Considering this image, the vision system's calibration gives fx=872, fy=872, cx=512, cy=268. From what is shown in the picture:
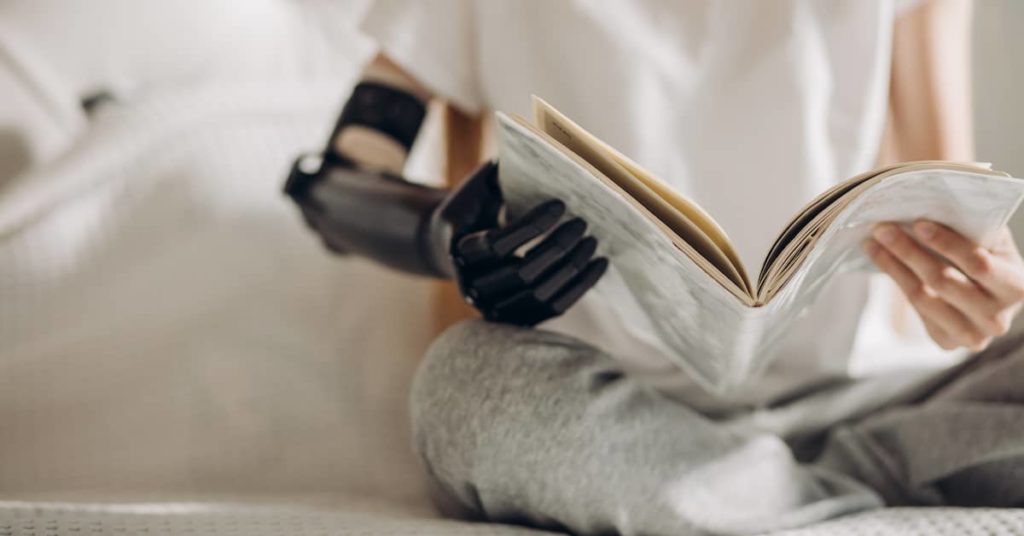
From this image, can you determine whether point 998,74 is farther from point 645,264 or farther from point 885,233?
point 645,264

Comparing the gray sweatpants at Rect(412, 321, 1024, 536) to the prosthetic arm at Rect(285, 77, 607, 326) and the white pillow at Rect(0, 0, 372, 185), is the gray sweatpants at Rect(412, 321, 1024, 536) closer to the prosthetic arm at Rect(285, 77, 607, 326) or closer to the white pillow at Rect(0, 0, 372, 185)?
the prosthetic arm at Rect(285, 77, 607, 326)

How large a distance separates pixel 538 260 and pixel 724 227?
0.24 m

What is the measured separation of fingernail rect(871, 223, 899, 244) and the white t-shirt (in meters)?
0.15

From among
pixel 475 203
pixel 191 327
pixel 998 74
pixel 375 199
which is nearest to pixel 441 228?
pixel 475 203

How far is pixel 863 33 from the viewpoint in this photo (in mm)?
701

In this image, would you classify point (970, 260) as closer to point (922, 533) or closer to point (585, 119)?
point (922, 533)

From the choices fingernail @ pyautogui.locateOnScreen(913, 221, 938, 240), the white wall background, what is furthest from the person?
the white wall background

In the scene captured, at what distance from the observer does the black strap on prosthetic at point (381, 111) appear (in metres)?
0.86

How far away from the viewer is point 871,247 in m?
0.60


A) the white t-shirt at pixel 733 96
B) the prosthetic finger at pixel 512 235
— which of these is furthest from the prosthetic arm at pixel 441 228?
the white t-shirt at pixel 733 96

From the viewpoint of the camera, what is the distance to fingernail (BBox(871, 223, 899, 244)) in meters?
0.57

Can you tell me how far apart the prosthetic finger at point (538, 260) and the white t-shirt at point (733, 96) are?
0.14m

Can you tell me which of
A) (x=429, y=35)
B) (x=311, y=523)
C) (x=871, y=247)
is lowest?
(x=311, y=523)

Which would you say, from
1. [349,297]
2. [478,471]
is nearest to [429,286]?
[349,297]
